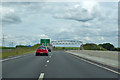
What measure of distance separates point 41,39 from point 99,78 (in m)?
56.0

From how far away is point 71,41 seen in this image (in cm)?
7656

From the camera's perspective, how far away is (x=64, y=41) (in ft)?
251

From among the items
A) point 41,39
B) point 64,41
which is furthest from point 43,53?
point 64,41

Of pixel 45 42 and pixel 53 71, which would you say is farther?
pixel 45 42

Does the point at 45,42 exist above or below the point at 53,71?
above

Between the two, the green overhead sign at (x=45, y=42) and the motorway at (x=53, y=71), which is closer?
the motorway at (x=53, y=71)

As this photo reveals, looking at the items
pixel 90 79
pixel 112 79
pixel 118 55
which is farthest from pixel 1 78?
pixel 118 55

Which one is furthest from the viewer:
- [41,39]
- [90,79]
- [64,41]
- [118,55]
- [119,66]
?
[64,41]

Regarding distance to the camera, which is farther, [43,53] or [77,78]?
[43,53]

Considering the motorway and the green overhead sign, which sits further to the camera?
the green overhead sign

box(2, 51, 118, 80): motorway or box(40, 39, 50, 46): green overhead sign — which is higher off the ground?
box(40, 39, 50, 46): green overhead sign

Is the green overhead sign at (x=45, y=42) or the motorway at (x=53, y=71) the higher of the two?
the green overhead sign at (x=45, y=42)

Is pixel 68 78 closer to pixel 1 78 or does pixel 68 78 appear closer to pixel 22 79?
pixel 22 79

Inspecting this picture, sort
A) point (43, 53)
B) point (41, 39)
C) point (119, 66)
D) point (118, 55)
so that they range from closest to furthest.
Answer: point (119, 66) < point (118, 55) < point (43, 53) < point (41, 39)
